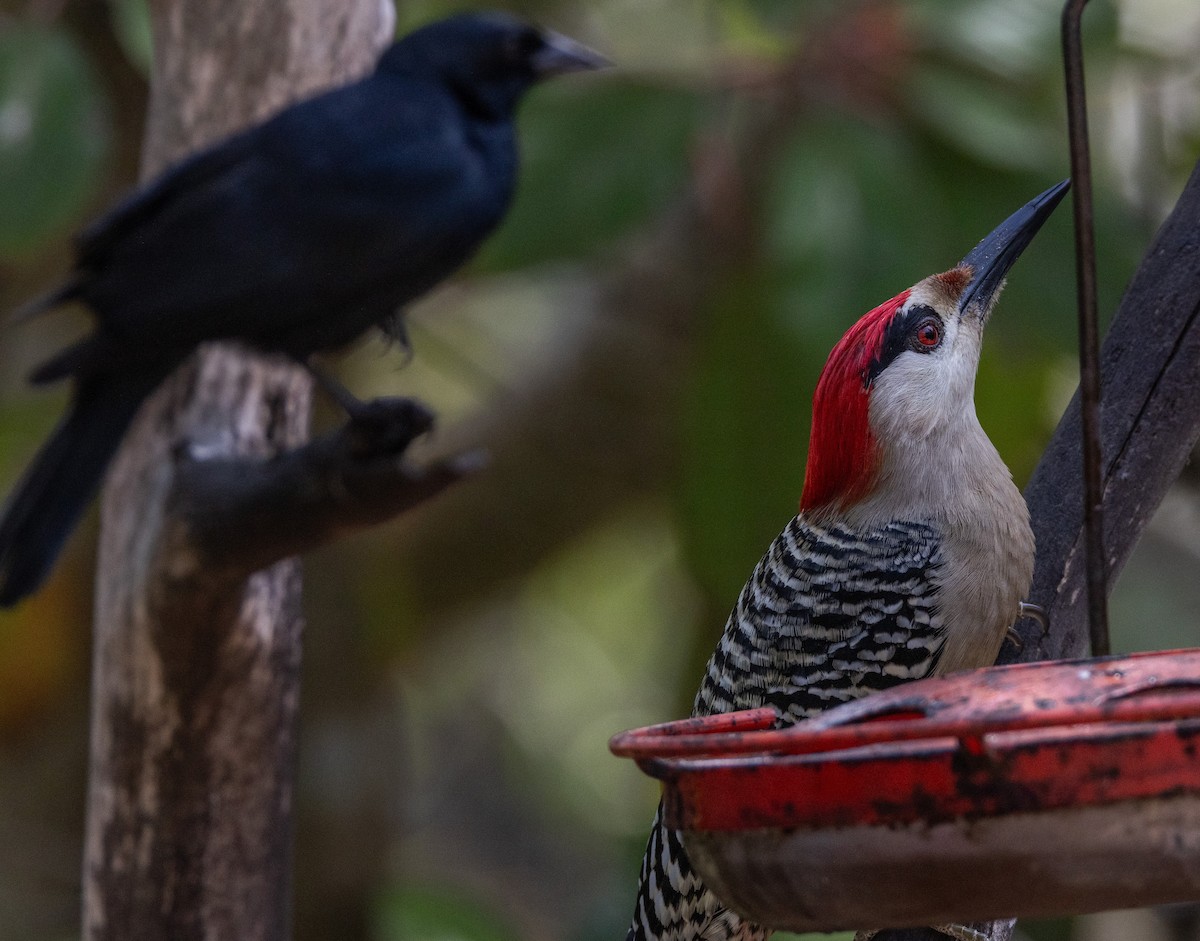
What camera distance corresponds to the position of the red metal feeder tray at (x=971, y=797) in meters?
0.72

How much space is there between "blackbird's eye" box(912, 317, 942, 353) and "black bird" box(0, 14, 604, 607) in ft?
2.15

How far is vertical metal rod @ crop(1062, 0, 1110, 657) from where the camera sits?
0.91m

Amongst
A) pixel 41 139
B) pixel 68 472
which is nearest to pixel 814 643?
pixel 68 472

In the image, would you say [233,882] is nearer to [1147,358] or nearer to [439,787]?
[1147,358]

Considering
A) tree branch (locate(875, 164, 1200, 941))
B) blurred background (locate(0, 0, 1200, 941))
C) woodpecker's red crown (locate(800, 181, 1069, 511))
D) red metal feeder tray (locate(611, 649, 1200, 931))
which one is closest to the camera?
red metal feeder tray (locate(611, 649, 1200, 931))

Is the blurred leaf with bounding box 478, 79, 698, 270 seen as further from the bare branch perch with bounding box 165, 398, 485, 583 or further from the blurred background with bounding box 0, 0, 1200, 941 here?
the bare branch perch with bounding box 165, 398, 485, 583

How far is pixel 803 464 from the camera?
227 centimetres

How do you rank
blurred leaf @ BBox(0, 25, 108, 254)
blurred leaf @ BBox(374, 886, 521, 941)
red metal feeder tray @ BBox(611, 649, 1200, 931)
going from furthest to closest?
1. blurred leaf @ BBox(374, 886, 521, 941)
2. blurred leaf @ BBox(0, 25, 108, 254)
3. red metal feeder tray @ BBox(611, 649, 1200, 931)

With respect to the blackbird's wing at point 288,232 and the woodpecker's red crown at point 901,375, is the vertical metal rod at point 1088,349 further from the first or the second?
the blackbird's wing at point 288,232

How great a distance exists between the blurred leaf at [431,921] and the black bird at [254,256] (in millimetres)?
1217

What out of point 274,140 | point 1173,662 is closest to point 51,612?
point 274,140

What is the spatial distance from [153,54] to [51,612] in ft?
4.56

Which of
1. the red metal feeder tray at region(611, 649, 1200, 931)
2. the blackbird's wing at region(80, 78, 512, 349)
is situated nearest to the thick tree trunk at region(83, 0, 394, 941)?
the blackbird's wing at region(80, 78, 512, 349)

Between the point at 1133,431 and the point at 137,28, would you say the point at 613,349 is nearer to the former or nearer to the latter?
the point at 137,28
